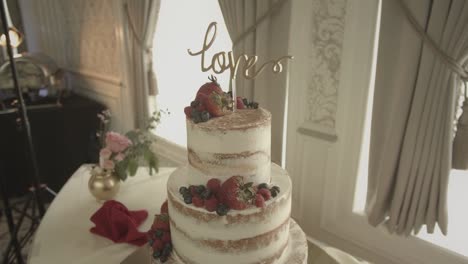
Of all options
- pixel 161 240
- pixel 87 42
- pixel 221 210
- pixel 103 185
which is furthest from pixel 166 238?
pixel 87 42

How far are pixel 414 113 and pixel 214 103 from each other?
1010 mm

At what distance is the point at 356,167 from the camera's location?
6.97 ft

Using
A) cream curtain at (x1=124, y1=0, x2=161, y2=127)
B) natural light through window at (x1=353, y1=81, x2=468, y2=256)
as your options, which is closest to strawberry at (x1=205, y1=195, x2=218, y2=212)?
natural light through window at (x1=353, y1=81, x2=468, y2=256)

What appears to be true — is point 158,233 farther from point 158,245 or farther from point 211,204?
point 211,204

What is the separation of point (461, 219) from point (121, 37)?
3.00 meters

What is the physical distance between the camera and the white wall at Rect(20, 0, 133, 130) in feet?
11.7

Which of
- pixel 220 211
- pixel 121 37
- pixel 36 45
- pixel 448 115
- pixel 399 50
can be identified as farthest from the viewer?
pixel 36 45

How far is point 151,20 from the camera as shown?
3158 millimetres

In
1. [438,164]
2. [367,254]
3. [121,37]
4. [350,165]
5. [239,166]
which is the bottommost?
[367,254]

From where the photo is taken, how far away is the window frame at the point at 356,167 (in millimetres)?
1919

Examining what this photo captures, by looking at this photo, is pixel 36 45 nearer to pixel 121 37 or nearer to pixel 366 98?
pixel 121 37

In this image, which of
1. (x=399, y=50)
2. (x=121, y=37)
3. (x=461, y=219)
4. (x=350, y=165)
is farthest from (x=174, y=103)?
(x=461, y=219)

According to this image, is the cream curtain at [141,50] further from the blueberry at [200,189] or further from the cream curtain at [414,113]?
the blueberry at [200,189]

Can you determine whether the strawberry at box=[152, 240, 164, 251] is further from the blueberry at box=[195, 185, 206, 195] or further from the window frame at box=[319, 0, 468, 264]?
the window frame at box=[319, 0, 468, 264]
